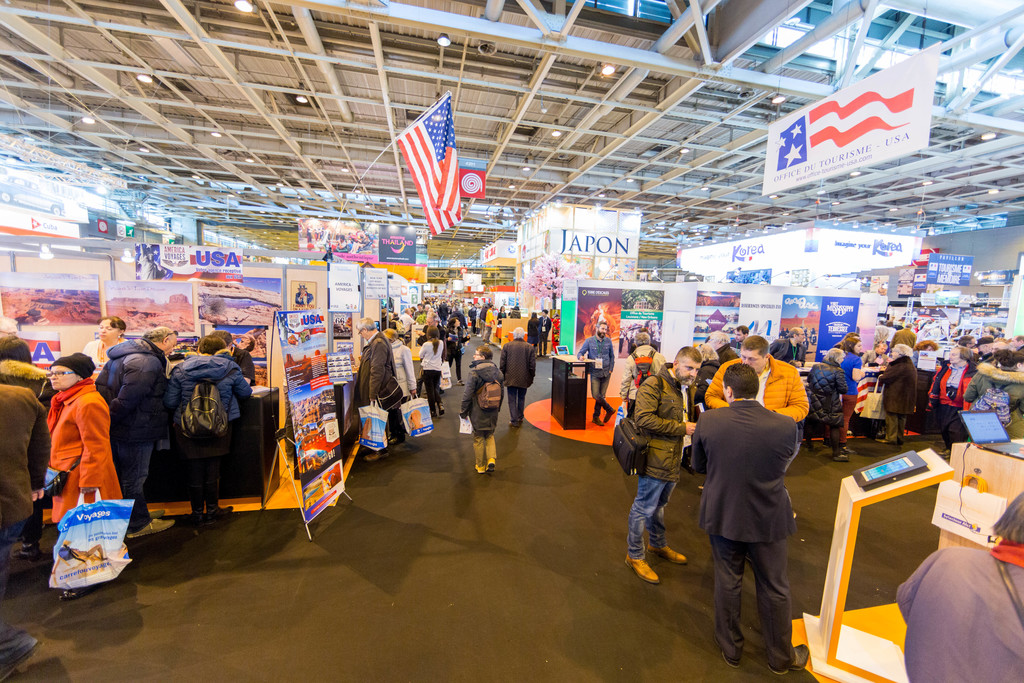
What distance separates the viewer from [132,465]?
308 cm

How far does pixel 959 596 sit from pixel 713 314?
765 cm

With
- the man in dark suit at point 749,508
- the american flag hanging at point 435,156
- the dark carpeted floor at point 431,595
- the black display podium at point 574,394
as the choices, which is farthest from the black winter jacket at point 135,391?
the black display podium at point 574,394

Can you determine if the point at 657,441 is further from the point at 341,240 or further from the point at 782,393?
the point at 341,240

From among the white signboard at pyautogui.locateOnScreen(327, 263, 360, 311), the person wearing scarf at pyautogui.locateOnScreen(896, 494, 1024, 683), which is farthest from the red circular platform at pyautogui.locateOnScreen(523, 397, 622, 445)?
the person wearing scarf at pyautogui.locateOnScreen(896, 494, 1024, 683)

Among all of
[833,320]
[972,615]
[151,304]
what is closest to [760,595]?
[972,615]

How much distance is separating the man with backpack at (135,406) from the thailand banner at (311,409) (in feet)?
2.99

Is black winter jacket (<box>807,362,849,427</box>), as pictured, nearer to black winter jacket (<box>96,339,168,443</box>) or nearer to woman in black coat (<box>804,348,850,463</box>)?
woman in black coat (<box>804,348,850,463</box>)

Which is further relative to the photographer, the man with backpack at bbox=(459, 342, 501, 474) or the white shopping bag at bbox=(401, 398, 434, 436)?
the white shopping bag at bbox=(401, 398, 434, 436)

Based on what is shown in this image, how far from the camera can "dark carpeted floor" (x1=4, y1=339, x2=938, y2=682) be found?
2.17m

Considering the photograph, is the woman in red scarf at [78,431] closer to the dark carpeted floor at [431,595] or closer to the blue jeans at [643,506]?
the dark carpeted floor at [431,595]

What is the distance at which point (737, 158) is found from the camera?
33.8 ft

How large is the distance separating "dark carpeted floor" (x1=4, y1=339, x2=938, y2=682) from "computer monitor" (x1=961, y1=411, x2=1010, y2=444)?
1.27 m

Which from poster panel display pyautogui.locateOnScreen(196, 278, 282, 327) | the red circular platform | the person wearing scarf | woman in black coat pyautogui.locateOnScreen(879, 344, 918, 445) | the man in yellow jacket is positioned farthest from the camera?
the red circular platform

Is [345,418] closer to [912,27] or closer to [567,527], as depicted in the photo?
[567,527]
